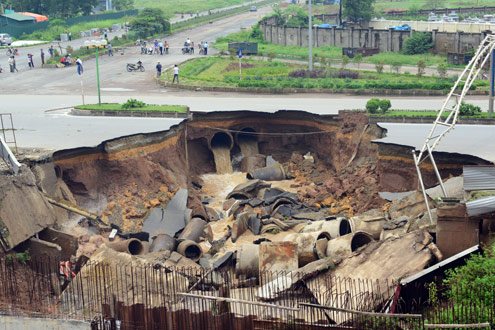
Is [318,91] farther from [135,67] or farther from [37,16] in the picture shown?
[37,16]

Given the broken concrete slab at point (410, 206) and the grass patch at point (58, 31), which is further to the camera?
the grass patch at point (58, 31)

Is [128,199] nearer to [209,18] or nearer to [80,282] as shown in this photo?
[80,282]

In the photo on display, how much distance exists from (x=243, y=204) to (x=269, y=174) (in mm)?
4914

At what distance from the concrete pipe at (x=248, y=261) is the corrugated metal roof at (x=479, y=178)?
5.87 metres

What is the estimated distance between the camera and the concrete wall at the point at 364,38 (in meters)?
55.2

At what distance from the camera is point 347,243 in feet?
62.6

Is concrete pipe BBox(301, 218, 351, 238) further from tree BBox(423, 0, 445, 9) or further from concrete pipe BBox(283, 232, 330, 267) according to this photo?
tree BBox(423, 0, 445, 9)

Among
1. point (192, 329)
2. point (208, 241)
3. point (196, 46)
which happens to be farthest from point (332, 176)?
point (196, 46)

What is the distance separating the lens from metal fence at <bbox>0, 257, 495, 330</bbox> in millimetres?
13828

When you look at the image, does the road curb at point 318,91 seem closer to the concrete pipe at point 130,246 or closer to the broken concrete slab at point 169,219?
the broken concrete slab at point 169,219

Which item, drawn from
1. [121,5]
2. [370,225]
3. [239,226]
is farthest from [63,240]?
[121,5]

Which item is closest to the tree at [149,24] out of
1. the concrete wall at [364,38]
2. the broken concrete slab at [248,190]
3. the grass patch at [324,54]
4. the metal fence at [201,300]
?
the grass patch at [324,54]

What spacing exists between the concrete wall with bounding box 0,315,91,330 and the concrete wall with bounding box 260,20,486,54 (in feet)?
139

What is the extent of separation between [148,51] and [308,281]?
4381 cm
